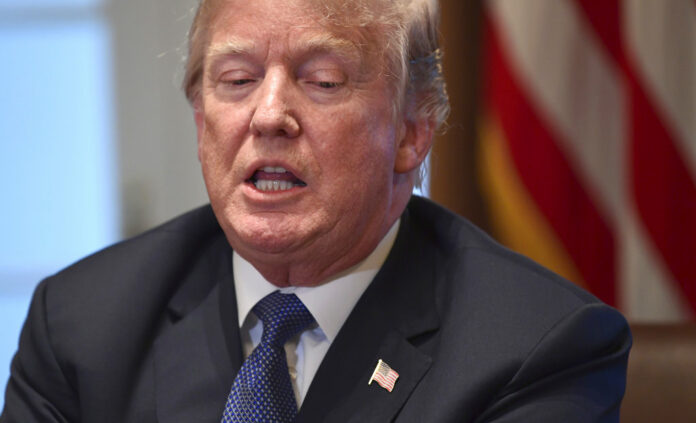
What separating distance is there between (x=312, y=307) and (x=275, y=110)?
1.19ft

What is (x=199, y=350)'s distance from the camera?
1589 mm

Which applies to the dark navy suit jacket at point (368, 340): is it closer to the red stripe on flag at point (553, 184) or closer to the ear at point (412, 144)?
the ear at point (412, 144)

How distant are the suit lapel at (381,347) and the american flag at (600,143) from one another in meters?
1.24

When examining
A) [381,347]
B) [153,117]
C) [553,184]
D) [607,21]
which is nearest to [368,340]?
[381,347]

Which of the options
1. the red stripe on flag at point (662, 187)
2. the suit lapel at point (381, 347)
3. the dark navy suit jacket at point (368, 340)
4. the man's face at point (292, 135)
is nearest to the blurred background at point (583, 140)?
the red stripe on flag at point (662, 187)

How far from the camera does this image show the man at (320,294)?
4.63 feet

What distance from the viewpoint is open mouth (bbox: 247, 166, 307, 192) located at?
4.72ft

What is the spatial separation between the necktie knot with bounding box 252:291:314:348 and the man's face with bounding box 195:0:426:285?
0.06m

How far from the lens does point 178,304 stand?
1.67 m

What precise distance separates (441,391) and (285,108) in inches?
20.5

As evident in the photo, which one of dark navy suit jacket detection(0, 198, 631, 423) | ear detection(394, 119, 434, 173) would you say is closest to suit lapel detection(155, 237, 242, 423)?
dark navy suit jacket detection(0, 198, 631, 423)

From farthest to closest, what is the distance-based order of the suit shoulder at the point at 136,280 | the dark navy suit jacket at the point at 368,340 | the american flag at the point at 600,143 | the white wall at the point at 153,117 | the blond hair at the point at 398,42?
the white wall at the point at 153,117, the american flag at the point at 600,143, the suit shoulder at the point at 136,280, the blond hair at the point at 398,42, the dark navy suit jacket at the point at 368,340

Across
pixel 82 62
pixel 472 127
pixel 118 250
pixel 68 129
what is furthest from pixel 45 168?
pixel 118 250

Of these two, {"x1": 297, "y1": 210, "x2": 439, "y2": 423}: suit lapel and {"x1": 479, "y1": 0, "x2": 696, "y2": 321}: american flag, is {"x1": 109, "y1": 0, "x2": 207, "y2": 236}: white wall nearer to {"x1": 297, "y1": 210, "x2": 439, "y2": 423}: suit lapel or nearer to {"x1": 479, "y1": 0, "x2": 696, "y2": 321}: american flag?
{"x1": 479, "y1": 0, "x2": 696, "y2": 321}: american flag
